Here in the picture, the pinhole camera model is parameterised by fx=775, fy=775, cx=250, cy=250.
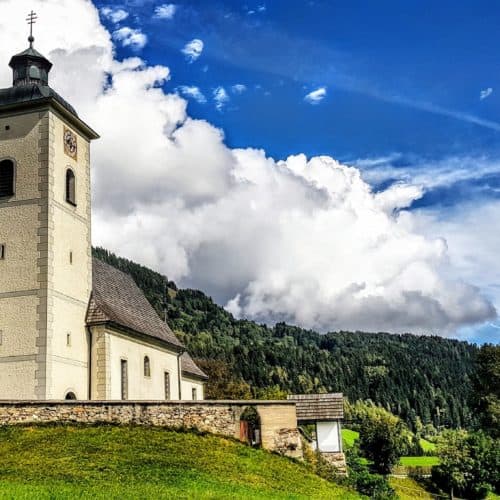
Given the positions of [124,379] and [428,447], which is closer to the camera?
[124,379]

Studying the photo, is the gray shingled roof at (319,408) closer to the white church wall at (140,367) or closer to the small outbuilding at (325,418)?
the small outbuilding at (325,418)

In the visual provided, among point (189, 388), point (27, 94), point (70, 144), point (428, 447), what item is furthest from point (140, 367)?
point (428, 447)

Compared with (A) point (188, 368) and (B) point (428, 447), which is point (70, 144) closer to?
(A) point (188, 368)

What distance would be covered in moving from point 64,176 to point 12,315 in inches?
285

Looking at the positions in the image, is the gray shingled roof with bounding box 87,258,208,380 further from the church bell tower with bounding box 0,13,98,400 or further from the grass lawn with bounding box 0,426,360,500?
the grass lawn with bounding box 0,426,360,500

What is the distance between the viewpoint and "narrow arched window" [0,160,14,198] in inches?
1432

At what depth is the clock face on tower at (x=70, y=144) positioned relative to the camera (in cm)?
3788

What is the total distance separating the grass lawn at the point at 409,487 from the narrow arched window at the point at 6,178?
31364 millimetres

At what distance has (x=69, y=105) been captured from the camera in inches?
1507

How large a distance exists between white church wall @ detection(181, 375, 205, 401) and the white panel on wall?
12.1 metres

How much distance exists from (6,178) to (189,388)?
74.2 ft

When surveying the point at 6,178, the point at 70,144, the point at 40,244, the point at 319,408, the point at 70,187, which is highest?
the point at 70,144

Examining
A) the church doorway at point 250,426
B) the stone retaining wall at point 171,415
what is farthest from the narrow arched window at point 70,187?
the church doorway at point 250,426

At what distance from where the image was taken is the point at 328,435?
41594 mm
